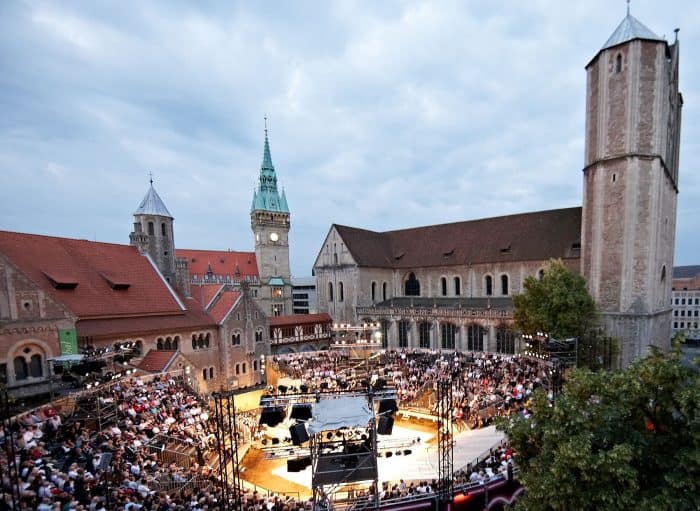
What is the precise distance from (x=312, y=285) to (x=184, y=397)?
232 feet

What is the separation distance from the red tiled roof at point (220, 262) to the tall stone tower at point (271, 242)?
1938 millimetres

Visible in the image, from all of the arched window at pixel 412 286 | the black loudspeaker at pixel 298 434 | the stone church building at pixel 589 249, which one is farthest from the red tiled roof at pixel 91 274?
the arched window at pixel 412 286

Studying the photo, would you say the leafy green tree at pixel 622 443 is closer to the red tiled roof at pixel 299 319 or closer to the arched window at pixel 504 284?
the arched window at pixel 504 284

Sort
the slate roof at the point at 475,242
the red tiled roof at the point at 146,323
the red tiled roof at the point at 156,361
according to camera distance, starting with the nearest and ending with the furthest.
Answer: the red tiled roof at the point at 146,323
the red tiled roof at the point at 156,361
the slate roof at the point at 475,242

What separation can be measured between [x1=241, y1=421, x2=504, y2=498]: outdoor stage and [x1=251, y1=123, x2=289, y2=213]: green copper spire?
51487mm

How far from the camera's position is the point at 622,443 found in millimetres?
7000

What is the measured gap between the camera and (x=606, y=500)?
6.81m

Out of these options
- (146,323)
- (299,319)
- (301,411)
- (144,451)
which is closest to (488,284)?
(299,319)

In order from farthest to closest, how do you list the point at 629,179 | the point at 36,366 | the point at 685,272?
the point at 685,272 → the point at 629,179 → the point at 36,366

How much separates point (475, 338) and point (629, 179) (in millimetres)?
19005

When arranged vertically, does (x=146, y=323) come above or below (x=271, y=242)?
below

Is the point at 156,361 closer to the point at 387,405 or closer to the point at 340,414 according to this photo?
the point at 340,414

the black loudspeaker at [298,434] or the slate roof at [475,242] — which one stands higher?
the slate roof at [475,242]

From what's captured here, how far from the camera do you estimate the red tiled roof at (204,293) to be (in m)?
30.5
